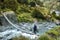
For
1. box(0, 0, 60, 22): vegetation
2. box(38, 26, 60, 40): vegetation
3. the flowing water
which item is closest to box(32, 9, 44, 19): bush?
box(0, 0, 60, 22): vegetation

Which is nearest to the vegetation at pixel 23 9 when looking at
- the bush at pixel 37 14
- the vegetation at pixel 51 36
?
the bush at pixel 37 14

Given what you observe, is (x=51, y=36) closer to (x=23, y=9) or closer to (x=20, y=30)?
(x=20, y=30)

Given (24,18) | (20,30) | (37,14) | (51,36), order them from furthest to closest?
(37,14) < (24,18) < (20,30) < (51,36)

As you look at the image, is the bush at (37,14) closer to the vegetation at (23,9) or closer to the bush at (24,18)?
the vegetation at (23,9)

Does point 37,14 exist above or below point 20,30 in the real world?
above

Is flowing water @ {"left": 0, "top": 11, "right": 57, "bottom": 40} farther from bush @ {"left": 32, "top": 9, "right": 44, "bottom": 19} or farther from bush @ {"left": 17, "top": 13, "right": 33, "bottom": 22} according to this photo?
bush @ {"left": 32, "top": 9, "right": 44, "bottom": 19}

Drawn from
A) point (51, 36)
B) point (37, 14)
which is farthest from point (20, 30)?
point (37, 14)

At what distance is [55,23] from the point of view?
19.5 metres

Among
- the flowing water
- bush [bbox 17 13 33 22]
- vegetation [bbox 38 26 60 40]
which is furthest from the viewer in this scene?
bush [bbox 17 13 33 22]

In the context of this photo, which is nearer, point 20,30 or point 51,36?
point 51,36

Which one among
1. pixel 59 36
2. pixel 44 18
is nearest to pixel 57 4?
pixel 44 18

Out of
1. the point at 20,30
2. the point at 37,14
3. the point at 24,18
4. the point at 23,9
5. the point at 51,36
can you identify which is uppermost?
the point at 23,9


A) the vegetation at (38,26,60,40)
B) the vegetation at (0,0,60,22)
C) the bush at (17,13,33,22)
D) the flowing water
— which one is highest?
the vegetation at (0,0,60,22)

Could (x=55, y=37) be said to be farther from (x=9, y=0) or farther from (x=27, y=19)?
(x=9, y=0)
